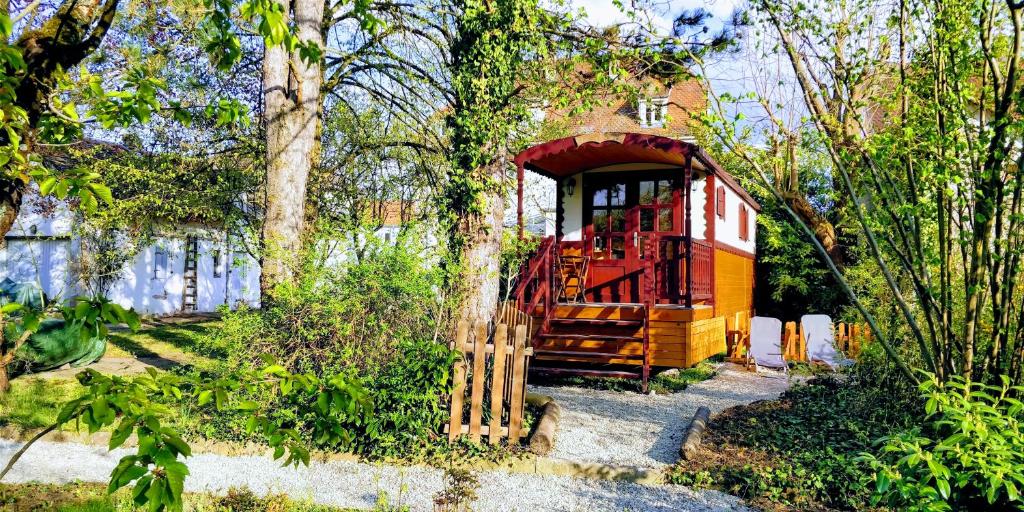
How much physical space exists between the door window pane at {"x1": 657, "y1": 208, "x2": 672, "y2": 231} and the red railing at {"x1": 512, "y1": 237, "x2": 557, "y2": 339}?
2.42m

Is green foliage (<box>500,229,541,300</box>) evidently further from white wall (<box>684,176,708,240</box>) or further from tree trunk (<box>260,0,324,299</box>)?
white wall (<box>684,176,708,240</box>)

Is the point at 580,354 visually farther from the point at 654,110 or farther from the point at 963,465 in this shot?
the point at 963,465

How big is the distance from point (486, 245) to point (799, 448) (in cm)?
406

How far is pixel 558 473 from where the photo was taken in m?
5.57

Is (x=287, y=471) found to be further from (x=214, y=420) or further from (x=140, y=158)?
(x=140, y=158)

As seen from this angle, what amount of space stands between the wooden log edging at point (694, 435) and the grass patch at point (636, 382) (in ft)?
8.48

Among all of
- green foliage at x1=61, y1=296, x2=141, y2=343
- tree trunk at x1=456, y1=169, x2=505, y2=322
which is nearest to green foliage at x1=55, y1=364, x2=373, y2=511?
green foliage at x1=61, y1=296, x2=141, y2=343

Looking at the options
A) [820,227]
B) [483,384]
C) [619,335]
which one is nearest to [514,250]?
[619,335]

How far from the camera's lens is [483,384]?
20.4ft

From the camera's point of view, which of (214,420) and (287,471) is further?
(214,420)

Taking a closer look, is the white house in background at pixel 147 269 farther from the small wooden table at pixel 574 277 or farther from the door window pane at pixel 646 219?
the door window pane at pixel 646 219

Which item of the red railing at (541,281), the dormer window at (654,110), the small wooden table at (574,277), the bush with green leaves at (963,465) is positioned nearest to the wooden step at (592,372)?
the red railing at (541,281)

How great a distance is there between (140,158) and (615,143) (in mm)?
7488

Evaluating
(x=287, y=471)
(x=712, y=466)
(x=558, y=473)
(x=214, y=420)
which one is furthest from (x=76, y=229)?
(x=712, y=466)
